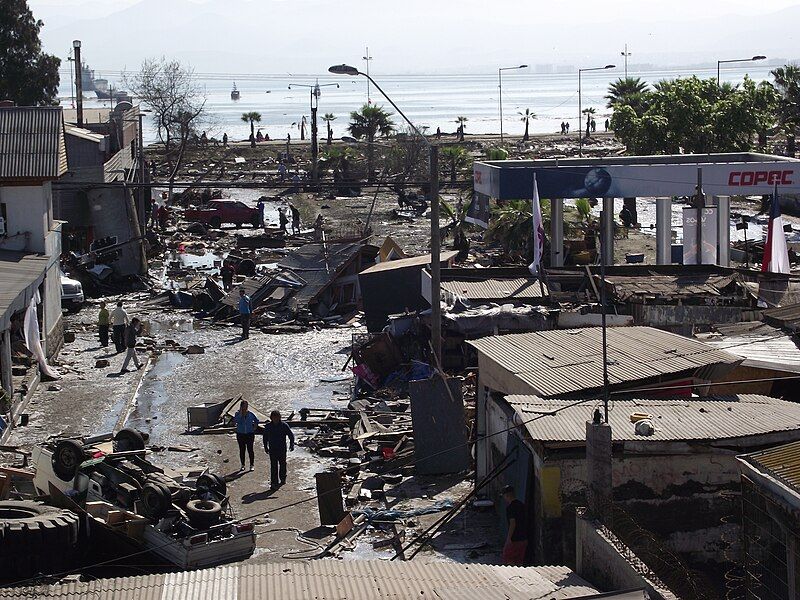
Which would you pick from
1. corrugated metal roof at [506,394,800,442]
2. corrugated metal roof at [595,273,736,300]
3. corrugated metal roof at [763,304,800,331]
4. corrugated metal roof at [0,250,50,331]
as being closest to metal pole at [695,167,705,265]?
corrugated metal roof at [595,273,736,300]

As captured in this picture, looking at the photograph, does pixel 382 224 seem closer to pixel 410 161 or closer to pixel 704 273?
pixel 410 161

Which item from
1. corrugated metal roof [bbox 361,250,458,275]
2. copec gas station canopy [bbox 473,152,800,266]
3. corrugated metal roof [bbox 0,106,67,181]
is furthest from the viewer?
copec gas station canopy [bbox 473,152,800,266]

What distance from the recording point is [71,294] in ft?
106

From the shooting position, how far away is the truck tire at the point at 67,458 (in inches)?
595

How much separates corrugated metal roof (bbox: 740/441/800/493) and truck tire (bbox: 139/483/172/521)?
7020 millimetres

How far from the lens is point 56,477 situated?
15.2m

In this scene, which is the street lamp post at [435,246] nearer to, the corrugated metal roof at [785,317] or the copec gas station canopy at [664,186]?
the corrugated metal roof at [785,317]

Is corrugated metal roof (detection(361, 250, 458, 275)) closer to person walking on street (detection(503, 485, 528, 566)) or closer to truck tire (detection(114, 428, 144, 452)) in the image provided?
truck tire (detection(114, 428, 144, 452))

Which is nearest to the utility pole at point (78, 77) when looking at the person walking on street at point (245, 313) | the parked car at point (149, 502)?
the person walking on street at point (245, 313)

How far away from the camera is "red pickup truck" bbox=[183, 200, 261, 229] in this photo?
49469 millimetres

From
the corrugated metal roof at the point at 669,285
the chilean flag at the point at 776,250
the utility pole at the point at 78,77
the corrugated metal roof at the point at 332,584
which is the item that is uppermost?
the utility pole at the point at 78,77

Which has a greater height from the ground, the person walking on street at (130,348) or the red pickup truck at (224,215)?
the red pickup truck at (224,215)

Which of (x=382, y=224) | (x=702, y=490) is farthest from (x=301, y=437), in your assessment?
(x=382, y=224)

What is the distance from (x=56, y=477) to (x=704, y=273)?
548 inches
